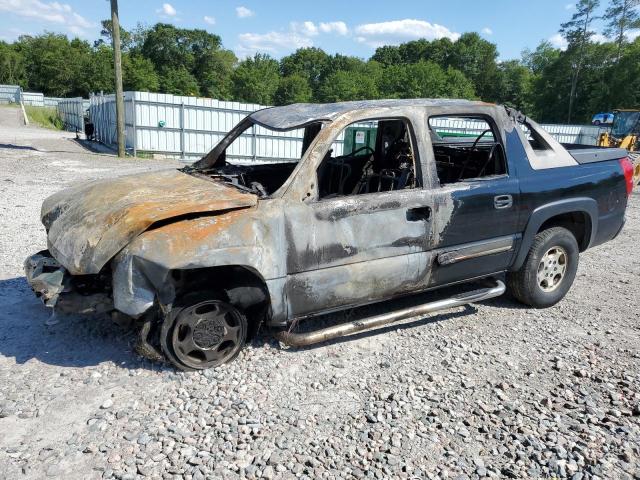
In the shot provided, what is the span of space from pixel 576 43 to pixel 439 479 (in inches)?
2795

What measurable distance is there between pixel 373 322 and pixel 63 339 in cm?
237

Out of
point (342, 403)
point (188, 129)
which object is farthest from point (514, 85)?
point (342, 403)

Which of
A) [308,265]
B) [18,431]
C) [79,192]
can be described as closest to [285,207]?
[308,265]

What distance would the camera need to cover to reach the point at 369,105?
3926 millimetres

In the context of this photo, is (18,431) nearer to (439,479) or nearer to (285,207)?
(285,207)

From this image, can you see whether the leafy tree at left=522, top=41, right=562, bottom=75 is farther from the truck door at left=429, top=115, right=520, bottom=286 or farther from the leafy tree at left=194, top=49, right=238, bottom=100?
the truck door at left=429, top=115, right=520, bottom=286

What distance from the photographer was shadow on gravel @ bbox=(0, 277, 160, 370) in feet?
11.7

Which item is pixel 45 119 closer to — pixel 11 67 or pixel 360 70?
pixel 11 67

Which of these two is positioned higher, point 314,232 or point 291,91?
point 291,91

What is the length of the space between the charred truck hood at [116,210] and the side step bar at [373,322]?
3.29ft

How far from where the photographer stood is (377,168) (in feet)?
15.6

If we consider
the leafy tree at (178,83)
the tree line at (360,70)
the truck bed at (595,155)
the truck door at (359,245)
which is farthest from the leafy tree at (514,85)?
the truck door at (359,245)

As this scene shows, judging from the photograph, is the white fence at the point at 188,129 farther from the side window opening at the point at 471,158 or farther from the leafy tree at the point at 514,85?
the leafy tree at the point at 514,85

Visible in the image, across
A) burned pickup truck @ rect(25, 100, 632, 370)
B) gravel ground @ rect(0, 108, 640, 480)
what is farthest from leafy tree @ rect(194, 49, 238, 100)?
gravel ground @ rect(0, 108, 640, 480)
